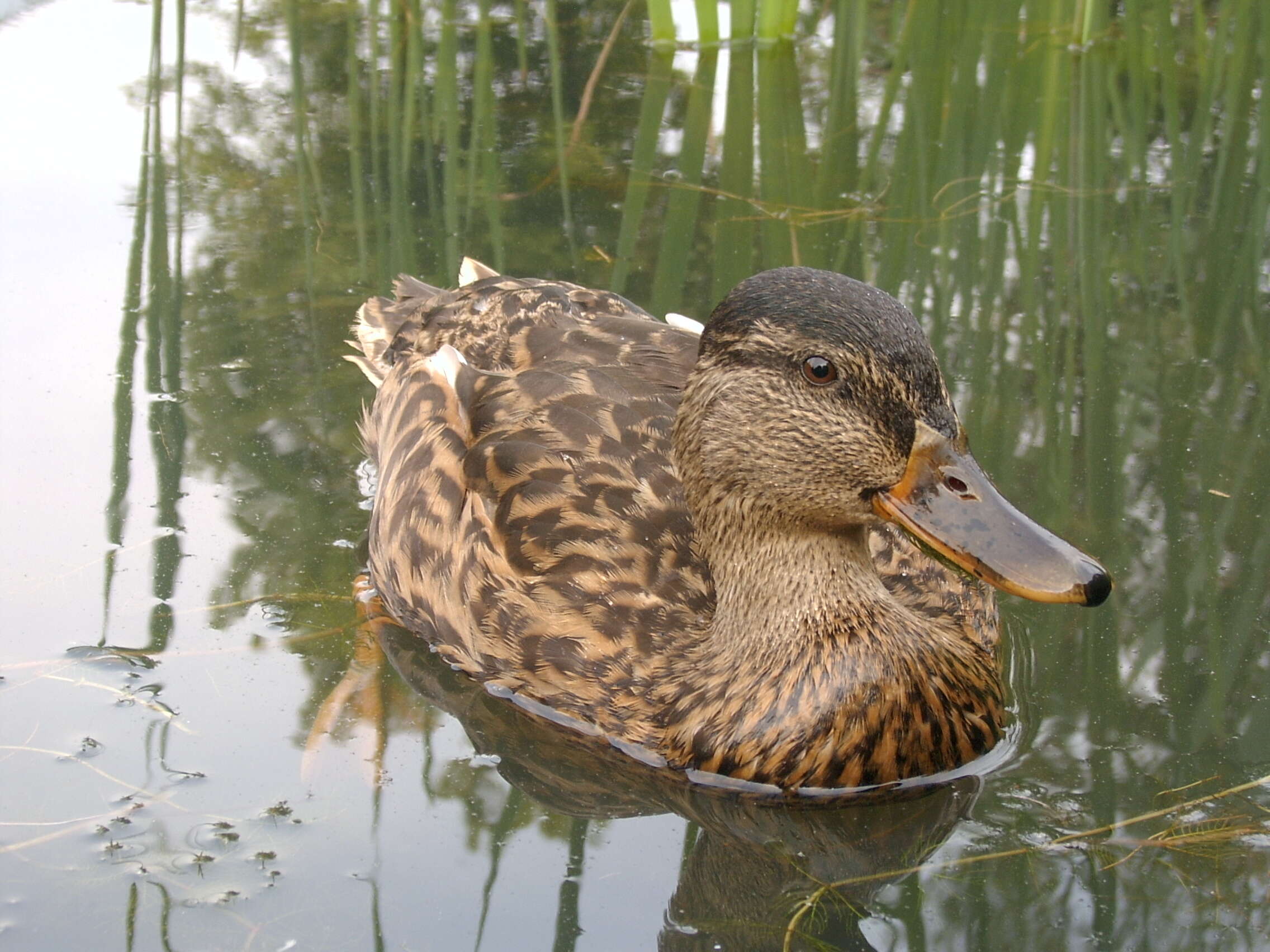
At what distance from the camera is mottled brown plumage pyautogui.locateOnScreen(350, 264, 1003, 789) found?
3.87 meters

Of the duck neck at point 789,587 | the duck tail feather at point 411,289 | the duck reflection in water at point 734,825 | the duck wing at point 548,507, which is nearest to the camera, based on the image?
the duck reflection in water at point 734,825

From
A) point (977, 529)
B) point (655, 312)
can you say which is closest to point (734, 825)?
point (977, 529)

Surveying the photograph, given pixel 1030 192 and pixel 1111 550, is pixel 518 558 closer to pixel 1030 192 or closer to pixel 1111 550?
pixel 1111 550

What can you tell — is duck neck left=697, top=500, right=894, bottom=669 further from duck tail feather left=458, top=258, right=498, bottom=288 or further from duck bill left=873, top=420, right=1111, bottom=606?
duck tail feather left=458, top=258, right=498, bottom=288

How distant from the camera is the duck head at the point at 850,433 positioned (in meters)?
3.66

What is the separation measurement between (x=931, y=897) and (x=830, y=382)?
125 centimetres

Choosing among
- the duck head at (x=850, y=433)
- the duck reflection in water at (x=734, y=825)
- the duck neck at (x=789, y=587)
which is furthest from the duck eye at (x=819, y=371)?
the duck reflection in water at (x=734, y=825)

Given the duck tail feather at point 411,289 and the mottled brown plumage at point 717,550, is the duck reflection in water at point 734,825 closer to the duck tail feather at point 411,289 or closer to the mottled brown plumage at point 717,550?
the mottled brown plumage at point 717,550

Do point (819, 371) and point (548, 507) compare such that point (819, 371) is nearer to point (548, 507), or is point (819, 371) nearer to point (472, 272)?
point (548, 507)

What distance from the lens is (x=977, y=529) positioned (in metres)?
3.70

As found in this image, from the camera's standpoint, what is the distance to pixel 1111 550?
16.0 ft

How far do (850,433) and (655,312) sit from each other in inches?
97.9

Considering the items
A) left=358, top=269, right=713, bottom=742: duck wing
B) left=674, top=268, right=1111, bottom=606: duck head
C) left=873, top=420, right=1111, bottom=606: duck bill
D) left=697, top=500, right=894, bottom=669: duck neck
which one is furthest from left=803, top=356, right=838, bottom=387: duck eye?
left=358, top=269, right=713, bottom=742: duck wing

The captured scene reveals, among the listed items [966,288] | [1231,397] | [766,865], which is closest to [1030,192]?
[966,288]
